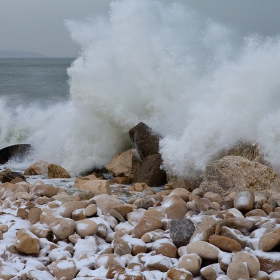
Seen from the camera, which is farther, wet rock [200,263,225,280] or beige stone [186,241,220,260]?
beige stone [186,241,220,260]

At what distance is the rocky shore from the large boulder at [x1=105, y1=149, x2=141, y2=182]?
202cm

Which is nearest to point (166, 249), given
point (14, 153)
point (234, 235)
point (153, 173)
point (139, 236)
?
point (139, 236)

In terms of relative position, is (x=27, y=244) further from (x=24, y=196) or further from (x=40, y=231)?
(x=24, y=196)

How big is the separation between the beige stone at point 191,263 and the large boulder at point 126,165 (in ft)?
11.4

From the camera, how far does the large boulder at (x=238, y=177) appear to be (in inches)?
181

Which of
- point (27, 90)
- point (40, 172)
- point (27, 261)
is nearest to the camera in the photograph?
point (27, 261)

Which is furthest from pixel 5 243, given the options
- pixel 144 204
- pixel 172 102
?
pixel 172 102

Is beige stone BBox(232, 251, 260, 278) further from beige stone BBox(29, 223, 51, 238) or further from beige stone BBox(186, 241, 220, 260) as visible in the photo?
A: beige stone BBox(29, 223, 51, 238)

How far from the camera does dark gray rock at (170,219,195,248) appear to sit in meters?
2.98

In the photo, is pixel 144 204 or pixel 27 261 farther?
pixel 144 204

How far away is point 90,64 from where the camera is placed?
7.98 meters

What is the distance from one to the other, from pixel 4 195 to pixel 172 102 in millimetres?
3569

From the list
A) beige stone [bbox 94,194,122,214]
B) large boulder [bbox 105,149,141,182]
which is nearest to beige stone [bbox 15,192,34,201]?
beige stone [bbox 94,194,122,214]

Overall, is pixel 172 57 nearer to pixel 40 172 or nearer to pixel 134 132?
pixel 134 132
